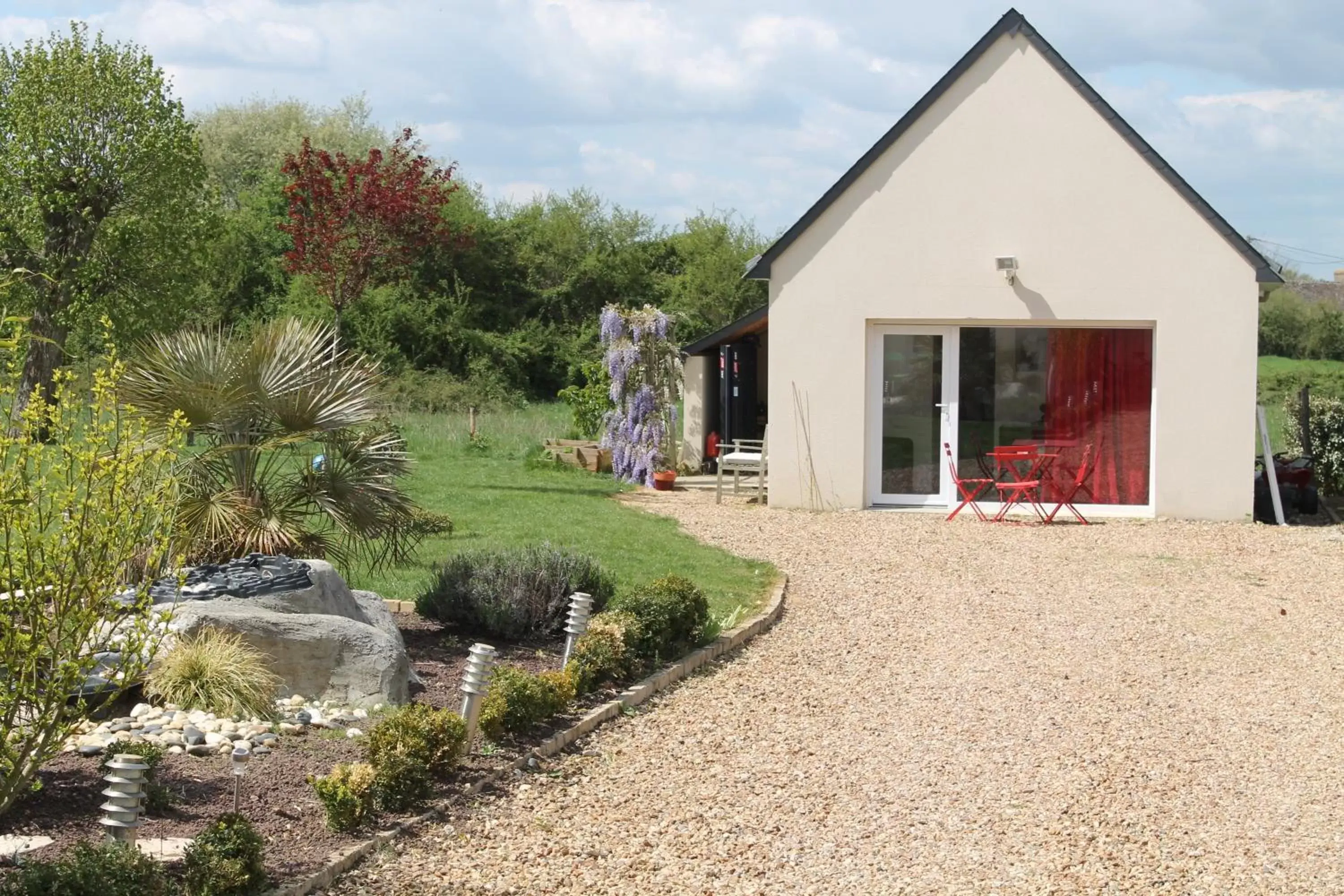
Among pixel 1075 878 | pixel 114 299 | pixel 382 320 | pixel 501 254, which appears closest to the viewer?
pixel 1075 878

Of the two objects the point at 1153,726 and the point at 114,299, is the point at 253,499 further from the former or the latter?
the point at 114,299

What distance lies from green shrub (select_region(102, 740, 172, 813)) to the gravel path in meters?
0.87

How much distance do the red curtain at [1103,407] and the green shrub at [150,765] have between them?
13.0m

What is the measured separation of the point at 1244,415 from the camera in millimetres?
16297

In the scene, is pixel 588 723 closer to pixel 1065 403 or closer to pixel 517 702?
pixel 517 702

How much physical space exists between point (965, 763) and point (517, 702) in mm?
2245

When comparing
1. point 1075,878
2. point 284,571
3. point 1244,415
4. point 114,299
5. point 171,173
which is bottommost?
point 1075,878

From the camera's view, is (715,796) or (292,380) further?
(292,380)

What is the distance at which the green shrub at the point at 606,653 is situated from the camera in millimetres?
7828

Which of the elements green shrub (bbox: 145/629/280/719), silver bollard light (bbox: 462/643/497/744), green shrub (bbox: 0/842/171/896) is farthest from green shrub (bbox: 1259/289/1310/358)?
green shrub (bbox: 0/842/171/896)

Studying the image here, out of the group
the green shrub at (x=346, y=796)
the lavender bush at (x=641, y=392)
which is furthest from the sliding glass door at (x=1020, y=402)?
the green shrub at (x=346, y=796)

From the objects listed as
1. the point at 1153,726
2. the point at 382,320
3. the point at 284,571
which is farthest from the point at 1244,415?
the point at 382,320

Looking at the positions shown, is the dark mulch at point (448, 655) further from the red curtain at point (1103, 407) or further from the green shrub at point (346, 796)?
the red curtain at point (1103, 407)

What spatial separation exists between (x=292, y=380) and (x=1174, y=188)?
451 inches
